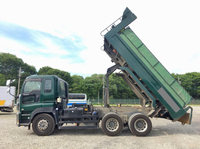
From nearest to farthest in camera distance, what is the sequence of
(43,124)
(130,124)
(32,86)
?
(43,124), (130,124), (32,86)

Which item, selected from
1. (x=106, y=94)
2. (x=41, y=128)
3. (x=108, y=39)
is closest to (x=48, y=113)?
(x=41, y=128)

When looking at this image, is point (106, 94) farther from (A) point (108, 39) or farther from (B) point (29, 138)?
(B) point (29, 138)

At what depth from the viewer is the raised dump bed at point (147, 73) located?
269 inches

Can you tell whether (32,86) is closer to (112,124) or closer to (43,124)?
(43,124)

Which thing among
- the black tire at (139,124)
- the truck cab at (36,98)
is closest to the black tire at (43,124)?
the truck cab at (36,98)

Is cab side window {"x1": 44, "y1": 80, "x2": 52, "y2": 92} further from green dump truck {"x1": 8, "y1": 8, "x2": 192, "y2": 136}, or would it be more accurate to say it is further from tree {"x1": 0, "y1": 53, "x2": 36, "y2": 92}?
tree {"x1": 0, "y1": 53, "x2": 36, "y2": 92}

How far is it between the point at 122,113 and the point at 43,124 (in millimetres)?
3549

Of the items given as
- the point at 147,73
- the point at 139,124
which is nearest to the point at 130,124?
the point at 139,124

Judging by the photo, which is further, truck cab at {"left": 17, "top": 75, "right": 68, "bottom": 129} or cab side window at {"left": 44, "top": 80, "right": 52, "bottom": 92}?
cab side window at {"left": 44, "top": 80, "right": 52, "bottom": 92}

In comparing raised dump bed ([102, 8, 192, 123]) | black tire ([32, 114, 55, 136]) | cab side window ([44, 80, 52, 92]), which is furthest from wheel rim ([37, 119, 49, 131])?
raised dump bed ([102, 8, 192, 123])

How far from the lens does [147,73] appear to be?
6906 mm

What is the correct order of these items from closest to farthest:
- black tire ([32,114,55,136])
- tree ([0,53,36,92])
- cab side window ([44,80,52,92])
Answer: black tire ([32,114,55,136]), cab side window ([44,80,52,92]), tree ([0,53,36,92])

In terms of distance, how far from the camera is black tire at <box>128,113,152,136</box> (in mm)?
6827

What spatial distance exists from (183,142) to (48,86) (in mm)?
6002
